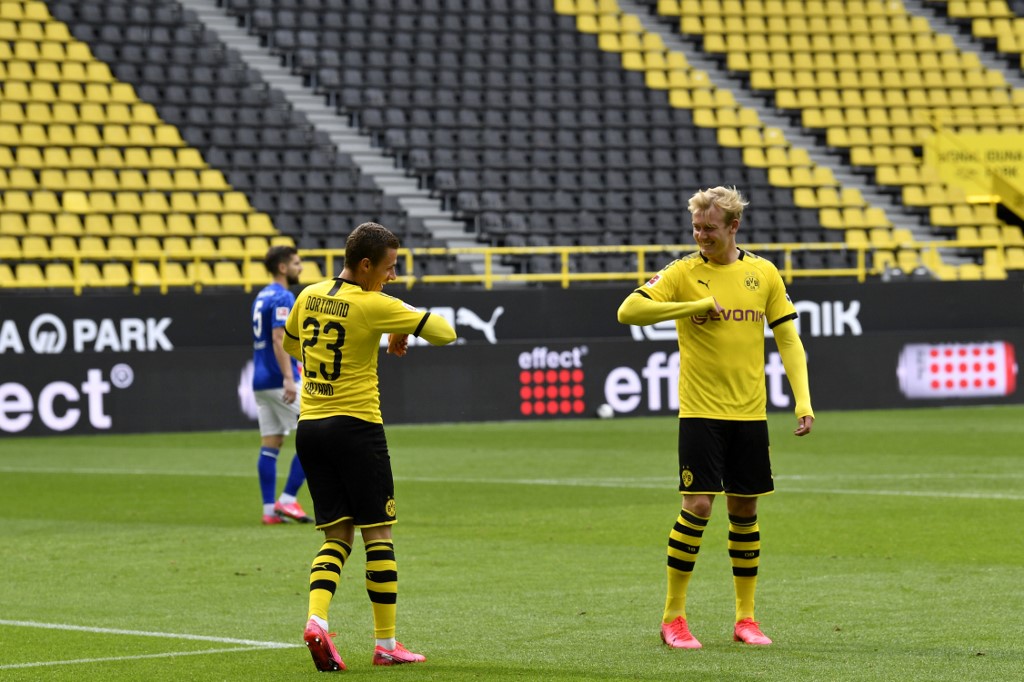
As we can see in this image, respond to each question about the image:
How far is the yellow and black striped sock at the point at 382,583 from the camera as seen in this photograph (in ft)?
23.2

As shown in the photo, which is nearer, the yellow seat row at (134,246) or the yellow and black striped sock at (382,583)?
the yellow and black striped sock at (382,583)

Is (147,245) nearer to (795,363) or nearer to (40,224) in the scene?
(40,224)

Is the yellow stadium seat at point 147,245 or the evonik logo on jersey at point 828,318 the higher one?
the yellow stadium seat at point 147,245

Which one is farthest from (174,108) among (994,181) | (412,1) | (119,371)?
(994,181)

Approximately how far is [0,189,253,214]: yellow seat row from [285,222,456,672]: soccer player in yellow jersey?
20776 millimetres

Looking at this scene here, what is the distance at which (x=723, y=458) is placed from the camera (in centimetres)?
756

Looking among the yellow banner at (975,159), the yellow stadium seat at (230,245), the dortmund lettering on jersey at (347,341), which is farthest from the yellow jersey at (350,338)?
the yellow banner at (975,159)

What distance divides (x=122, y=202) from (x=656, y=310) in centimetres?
2162

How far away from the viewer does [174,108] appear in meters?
30.1

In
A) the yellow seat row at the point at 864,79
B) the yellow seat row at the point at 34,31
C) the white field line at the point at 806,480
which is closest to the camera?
the white field line at the point at 806,480

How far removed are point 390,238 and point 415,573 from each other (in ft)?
11.8

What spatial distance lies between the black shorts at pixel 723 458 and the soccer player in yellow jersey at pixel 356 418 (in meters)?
1.22

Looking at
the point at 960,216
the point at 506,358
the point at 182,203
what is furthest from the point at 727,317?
the point at 960,216

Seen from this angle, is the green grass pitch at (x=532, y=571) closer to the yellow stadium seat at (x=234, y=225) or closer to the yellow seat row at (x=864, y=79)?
the yellow stadium seat at (x=234, y=225)
